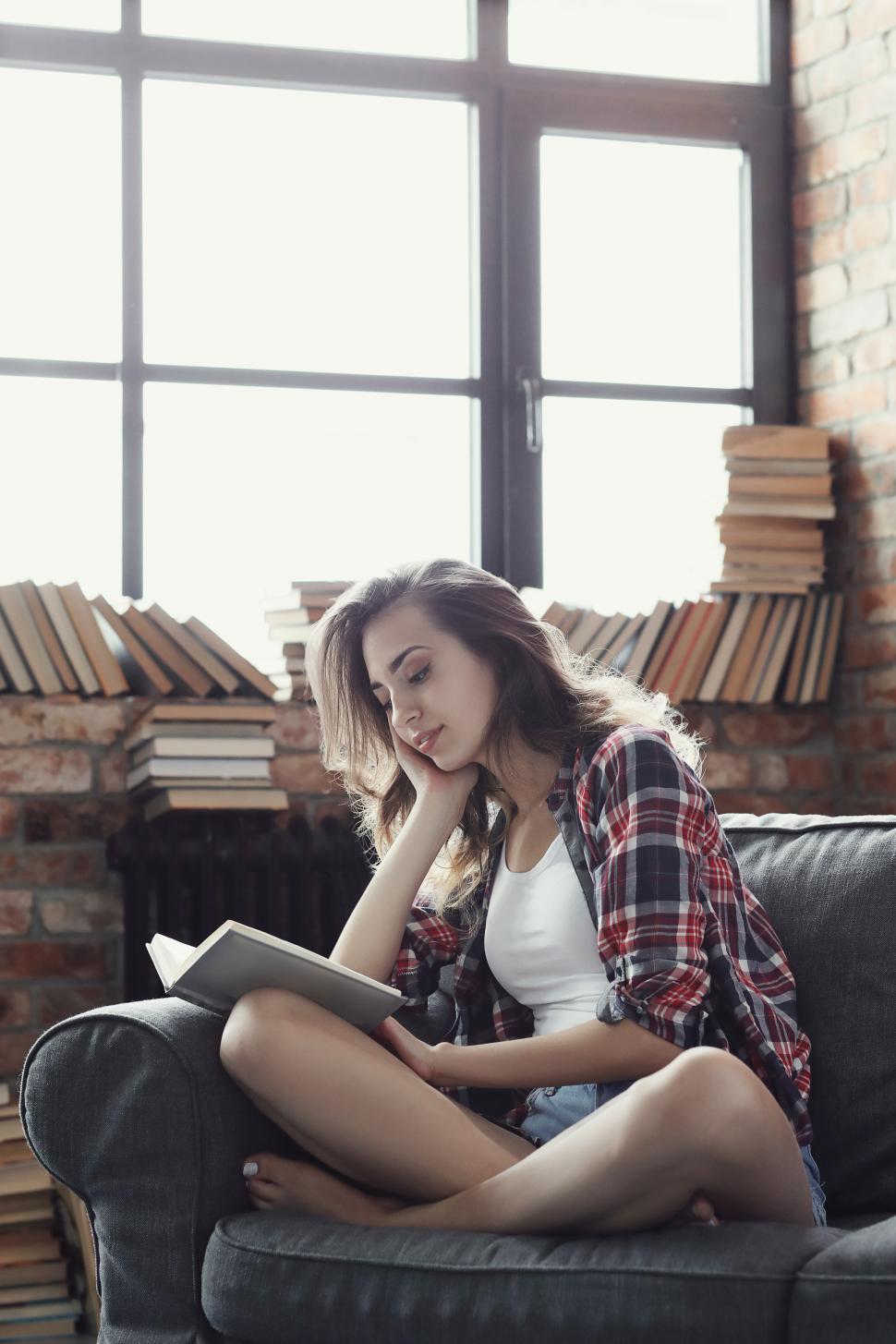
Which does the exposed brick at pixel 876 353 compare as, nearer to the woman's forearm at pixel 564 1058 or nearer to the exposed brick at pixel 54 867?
the exposed brick at pixel 54 867

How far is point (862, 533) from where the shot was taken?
3.45 metres

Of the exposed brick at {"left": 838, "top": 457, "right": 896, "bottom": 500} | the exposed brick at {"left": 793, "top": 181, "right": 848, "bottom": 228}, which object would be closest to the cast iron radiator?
the exposed brick at {"left": 838, "top": 457, "right": 896, "bottom": 500}

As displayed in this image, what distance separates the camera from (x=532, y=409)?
11.5 ft

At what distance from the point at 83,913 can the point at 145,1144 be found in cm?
139

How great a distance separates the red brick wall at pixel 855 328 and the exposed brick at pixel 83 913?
1.54 meters

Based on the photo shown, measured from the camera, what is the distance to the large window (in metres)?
3.30

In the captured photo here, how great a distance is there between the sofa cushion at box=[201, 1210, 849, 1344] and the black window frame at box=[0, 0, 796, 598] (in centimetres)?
188

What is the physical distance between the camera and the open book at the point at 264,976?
5.51 feet

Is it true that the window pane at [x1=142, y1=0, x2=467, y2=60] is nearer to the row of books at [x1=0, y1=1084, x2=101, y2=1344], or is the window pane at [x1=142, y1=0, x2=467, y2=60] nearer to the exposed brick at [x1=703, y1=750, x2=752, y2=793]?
the exposed brick at [x1=703, y1=750, x2=752, y2=793]

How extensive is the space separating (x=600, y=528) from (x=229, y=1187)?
2.10 meters

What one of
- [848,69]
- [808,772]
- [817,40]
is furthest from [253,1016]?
[817,40]

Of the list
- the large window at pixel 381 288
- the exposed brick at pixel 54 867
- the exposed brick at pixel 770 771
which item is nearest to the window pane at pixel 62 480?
the large window at pixel 381 288

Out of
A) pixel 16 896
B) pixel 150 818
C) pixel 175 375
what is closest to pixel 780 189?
pixel 175 375

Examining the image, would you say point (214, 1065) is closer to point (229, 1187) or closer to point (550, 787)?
point (229, 1187)
